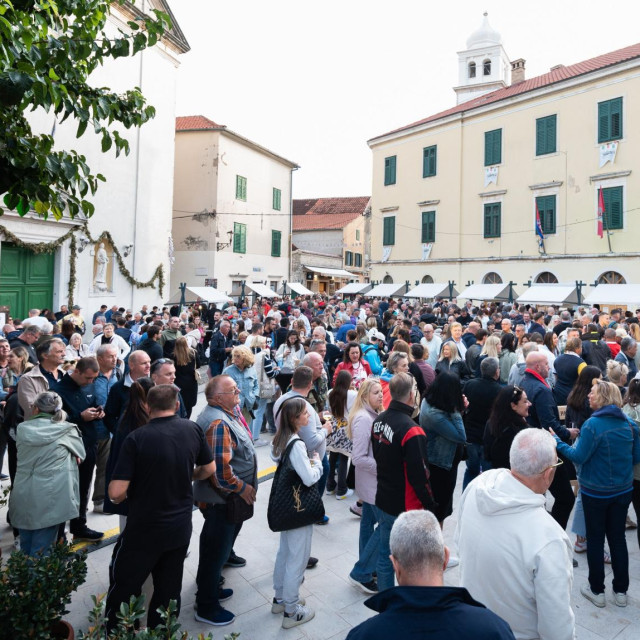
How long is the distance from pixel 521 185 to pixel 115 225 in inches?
799

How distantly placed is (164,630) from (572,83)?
28.2m

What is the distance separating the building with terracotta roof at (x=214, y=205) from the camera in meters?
28.9

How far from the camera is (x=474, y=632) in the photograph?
1692 millimetres

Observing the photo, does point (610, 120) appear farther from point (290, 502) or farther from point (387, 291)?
point (290, 502)

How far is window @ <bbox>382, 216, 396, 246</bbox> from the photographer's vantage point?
1288 inches

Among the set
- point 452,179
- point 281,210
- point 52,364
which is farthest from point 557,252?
point 52,364

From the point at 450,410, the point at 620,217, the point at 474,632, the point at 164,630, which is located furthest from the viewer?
the point at 620,217

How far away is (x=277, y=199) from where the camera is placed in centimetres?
3484

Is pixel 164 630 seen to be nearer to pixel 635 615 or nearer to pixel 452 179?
pixel 635 615

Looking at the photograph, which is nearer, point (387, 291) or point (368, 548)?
point (368, 548)

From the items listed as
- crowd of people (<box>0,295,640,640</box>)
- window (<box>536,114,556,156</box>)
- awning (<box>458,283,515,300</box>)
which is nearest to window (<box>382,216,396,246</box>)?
window (<box>536,114,556,156</box>)

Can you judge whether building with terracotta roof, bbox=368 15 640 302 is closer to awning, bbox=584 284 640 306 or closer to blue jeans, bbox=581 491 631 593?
awning, bbox=584 284 640 306

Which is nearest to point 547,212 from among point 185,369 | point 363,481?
point 185,369

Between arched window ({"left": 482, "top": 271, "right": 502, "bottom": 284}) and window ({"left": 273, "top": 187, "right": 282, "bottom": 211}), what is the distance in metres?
15.1
